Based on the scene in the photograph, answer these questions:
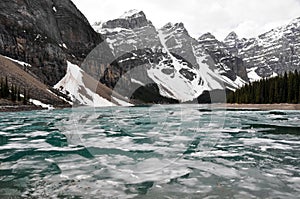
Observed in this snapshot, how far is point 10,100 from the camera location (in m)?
85.1

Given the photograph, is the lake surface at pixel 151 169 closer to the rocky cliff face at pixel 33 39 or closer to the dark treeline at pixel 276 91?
the dark treeline at pixel 276 91

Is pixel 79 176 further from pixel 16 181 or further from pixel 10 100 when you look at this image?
pixel 10 100

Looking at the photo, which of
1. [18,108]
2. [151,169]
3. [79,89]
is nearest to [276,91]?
[18,108]

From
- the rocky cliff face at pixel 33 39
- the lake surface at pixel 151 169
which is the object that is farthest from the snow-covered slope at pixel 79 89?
the lake surface at pixel 151 169

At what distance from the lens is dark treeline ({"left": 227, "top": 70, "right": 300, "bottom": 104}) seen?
86938 millimetres

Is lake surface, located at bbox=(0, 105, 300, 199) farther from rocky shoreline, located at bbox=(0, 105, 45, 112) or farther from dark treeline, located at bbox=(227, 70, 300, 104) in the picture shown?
dark treeline, located at bbox=(227, 70, 300, 104)

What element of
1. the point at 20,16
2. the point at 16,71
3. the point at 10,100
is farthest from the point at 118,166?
the point at 20,16

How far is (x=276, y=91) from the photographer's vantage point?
92.2 metres

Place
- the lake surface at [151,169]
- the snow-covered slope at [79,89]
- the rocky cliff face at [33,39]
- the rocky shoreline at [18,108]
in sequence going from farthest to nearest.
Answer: the snow-covered slope at [79,89] < the rocky cliff face at [33,39] < the rocky shoreline at [18,108] < the lake surface at [151,169]

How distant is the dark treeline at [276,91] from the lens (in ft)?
285

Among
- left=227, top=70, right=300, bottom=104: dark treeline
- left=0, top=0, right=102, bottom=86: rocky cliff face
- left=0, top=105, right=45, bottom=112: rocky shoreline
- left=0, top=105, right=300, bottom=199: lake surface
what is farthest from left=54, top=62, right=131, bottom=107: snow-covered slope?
left=0, top=105, right=300, bottom=199: lake surface

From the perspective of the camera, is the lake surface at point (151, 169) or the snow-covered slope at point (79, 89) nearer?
the lake surface at point (151, 169)

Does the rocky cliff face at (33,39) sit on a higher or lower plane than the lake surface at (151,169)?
higher

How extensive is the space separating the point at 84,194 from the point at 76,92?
152723mm
